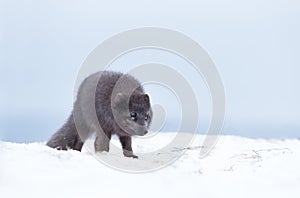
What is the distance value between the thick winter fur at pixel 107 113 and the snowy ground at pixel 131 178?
1130 millimetres

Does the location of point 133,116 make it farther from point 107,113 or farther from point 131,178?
point 131,178

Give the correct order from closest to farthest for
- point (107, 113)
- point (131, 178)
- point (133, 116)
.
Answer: point (131, 178)
point (133, 116)
point (107, 113)

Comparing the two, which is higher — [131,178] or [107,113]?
[107,113]

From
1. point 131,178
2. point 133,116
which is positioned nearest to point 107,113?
point 133,116

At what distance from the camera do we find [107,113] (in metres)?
8.88

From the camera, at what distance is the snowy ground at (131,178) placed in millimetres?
5727

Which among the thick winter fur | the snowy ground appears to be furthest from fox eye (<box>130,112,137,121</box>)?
the snowy ground

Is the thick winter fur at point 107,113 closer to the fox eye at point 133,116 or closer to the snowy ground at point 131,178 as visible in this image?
the fox eye at point 133,116

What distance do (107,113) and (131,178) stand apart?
108 inches

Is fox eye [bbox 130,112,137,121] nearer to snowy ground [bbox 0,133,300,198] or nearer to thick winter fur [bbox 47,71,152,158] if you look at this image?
thick winter fur [bbox 47,71,152,158]

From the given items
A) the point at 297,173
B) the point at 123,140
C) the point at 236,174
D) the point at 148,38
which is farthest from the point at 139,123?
the point at 297,173

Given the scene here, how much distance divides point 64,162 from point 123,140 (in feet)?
9.12

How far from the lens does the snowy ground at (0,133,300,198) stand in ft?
18.8

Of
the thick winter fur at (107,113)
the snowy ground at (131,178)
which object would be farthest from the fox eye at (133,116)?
the snowy ground at (131,178)
